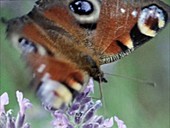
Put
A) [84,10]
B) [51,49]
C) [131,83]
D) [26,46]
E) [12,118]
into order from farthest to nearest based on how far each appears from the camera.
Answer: [131,83], [84,10], [12,118], [51,49], [26,46]

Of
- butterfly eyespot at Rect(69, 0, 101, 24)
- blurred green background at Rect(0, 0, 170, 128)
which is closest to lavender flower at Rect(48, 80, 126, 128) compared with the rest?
butterfly eyespot at Rect(69, 0, 101, 24)

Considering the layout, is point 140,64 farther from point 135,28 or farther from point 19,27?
point 19,27

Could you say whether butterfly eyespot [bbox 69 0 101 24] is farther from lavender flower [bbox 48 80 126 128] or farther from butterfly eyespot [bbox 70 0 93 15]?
lavender flower [bbox 48 80 126 128]

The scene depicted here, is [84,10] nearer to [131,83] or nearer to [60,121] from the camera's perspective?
[60,121]

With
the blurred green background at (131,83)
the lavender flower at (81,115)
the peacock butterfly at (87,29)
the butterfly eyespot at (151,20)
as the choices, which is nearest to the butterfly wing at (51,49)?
the peacock butterfly at (87,29)

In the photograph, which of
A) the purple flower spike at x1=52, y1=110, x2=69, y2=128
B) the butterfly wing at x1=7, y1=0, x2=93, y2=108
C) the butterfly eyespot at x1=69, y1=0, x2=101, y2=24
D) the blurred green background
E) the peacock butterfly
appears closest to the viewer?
the butterfly wing at x1=7, y1=0, x2=93, y2=108

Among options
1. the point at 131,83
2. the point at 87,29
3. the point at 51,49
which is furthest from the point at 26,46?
the point at 131,83
